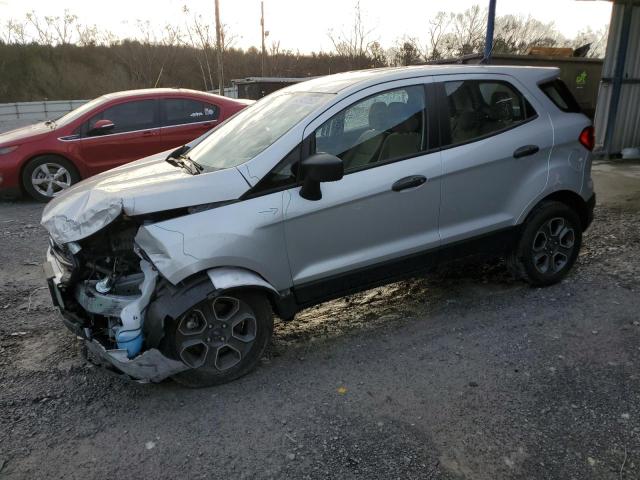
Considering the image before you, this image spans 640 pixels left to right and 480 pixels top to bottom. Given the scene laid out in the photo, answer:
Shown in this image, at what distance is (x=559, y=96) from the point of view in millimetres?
4188

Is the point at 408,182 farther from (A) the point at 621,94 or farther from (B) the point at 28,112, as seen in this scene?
(B) the point at 28,112

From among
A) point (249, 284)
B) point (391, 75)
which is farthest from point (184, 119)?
point (249, 284)

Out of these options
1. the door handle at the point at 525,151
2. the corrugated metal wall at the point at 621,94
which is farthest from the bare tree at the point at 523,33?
the door handle at the point at 525,151

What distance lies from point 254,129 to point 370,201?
39.1 inches

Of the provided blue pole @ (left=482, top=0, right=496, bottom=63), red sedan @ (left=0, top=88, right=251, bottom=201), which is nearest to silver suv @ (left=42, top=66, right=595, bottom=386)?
red sedan @ (left=0, top=88, right=251, bottom=201)

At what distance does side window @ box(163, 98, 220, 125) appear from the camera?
8.13 meters

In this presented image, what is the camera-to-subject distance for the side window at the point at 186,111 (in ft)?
26.7

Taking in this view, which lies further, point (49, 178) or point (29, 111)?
point (29, 111)

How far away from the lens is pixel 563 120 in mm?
4074

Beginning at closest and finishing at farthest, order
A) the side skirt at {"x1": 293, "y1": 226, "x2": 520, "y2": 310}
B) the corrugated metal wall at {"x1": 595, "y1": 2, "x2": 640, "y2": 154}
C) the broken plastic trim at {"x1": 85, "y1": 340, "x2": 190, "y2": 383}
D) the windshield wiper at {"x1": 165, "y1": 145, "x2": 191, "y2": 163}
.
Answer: the broken plastic trim at {"x1": 85, "y1": 340, "x2": 190, "y2": 383} < the side skirt at {"x1": 293, "y1": 226, "x2": 520, "y2": 310} < the windshield wiper at {"x1": 165, "y1": 145, "x2": 191, "y2": 163} < the corrugated metal wall at {"x1": 595, "y1": 2, "x2": 640, "y2": 154}

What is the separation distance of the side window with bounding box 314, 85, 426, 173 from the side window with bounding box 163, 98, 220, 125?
5.36 meters

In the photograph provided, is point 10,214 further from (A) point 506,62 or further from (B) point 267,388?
(A) point 506,62

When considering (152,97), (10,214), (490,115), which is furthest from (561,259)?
(10,214)

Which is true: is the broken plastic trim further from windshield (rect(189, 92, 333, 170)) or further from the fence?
the fence
